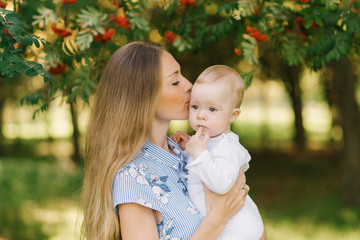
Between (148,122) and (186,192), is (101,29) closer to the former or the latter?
(148,122)

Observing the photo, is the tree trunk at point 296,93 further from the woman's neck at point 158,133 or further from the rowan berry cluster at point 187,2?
the woman's neck at point 158,133

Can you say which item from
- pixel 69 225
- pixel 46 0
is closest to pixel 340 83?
pixel 69 225

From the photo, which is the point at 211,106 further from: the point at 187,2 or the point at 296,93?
the point at 296,93

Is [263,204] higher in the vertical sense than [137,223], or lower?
lower

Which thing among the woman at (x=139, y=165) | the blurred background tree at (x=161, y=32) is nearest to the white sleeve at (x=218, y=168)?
the woman at (x=139, y=165)

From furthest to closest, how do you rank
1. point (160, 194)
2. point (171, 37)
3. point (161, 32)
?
1. point (161, 32)
2. point (171, 37)
3. point (160, 194)

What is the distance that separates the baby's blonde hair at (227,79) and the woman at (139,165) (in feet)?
0.45

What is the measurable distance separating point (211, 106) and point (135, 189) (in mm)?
602

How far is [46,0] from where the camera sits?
10.7ft

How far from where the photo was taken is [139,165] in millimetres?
2203

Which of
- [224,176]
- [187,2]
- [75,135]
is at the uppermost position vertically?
[187,2]

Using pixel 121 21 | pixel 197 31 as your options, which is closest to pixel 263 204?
pixel 197 31

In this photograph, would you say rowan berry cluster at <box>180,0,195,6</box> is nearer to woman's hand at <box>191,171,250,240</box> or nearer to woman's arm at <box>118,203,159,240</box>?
woman's hand at <box>191,171,250,240</box>

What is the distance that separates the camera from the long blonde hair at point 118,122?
2.16 meters
